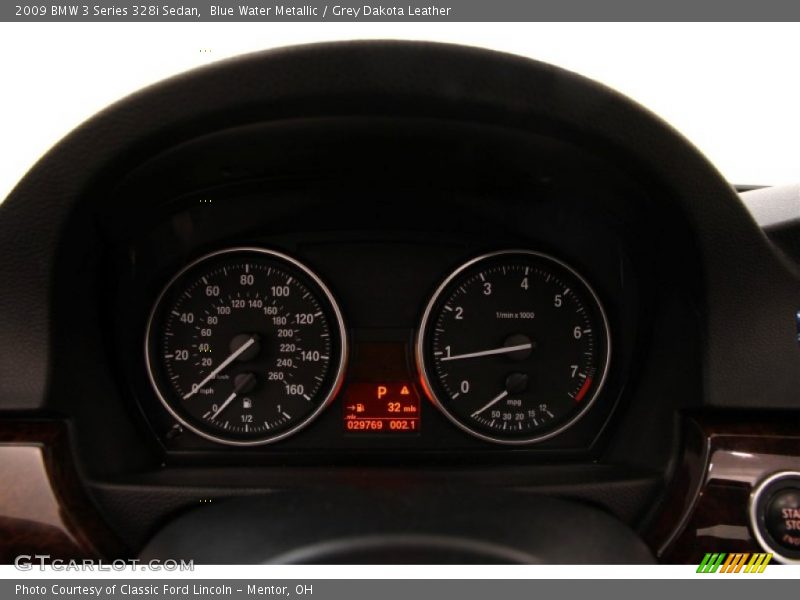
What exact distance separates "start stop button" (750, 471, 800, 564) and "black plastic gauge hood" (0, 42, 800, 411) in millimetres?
136

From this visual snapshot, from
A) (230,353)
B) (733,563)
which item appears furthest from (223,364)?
(733,563)

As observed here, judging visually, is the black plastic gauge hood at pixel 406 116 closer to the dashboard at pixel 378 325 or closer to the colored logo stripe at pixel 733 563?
the colored logo stripe at pixel 733 563

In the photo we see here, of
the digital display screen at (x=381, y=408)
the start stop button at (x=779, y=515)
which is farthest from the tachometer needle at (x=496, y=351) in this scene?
the start stop button at (x=779, y=515)

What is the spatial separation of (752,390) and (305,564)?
0.84 metres

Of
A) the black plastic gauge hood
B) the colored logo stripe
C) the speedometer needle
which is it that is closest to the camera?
the black plastic gauge hood

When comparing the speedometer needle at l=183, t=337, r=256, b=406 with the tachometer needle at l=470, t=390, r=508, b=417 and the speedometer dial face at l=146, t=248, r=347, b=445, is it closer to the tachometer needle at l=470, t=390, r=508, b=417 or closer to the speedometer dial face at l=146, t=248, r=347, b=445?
the speedometer dial face at l=146, t=248, r=347, b=445

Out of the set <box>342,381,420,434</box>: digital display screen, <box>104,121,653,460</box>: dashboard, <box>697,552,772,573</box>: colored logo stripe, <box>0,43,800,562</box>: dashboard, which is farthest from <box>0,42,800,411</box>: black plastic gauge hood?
<box>342,381,420,434</box>: digital display screen

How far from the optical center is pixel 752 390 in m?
1.27

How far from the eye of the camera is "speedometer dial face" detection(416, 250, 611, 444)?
5.67 feet

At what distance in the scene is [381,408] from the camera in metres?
1.75

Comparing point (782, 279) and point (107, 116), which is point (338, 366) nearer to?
point (107, 116)

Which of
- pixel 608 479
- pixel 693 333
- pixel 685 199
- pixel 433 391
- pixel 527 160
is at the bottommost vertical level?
pixel 608 479

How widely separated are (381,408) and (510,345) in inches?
13.8

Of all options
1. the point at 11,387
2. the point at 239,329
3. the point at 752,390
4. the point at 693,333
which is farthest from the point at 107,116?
the point at 752,390
